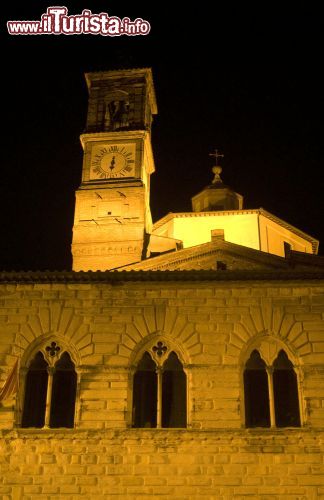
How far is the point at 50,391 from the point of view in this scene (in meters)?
11.3

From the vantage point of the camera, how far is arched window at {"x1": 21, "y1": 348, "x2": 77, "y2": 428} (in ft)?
37.0

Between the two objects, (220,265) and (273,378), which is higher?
(220,265)

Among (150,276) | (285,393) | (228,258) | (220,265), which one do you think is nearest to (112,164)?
(228,258)

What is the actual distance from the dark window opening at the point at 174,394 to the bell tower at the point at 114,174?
14866 millimetres

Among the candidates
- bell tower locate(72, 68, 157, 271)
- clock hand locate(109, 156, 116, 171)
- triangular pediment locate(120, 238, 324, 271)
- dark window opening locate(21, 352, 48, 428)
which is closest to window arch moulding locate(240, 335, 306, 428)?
dark window opening locate(21, 352, 48, 428)

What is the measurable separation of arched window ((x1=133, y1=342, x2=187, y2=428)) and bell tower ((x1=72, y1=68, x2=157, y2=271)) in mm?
14809

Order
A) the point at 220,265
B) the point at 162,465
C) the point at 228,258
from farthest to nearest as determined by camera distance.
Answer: the point at 228,258 < the point at 220,265 < the point at 162,465

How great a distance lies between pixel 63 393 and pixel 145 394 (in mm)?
1532

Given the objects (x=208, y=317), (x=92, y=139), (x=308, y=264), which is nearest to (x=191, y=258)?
(x=308, y=264)

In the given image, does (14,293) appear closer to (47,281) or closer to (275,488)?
(47,281)

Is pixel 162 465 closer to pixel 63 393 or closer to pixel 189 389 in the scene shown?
pixel 189 389

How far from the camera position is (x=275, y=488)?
10469 millimetres

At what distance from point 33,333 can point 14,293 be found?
3.10 ft

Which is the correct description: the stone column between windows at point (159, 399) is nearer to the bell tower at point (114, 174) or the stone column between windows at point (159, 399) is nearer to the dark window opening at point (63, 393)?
the dark window opening at point (63, 393)
